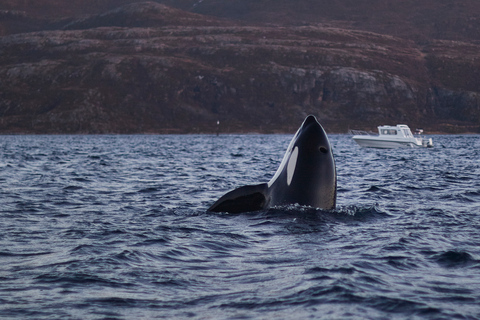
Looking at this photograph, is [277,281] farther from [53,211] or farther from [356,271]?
[53,211]

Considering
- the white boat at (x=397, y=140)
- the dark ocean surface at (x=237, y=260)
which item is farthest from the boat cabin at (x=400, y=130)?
the dark ocean surface at (x=237, y=260)

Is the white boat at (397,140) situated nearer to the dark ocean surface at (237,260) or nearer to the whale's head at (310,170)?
the dark ocean surface at (237,260)

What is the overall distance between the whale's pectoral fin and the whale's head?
4.06 feet

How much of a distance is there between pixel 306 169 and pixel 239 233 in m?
2.15

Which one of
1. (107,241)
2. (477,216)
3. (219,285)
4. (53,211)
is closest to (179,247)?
(107,241)

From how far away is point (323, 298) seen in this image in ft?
26.0

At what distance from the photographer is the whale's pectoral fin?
15.0 meters

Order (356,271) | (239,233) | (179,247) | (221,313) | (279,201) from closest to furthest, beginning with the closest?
(221,313), (356,271), (179,247), (239,233), (279,201)

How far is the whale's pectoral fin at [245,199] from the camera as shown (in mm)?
15047

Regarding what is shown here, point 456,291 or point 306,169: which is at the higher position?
point 306,169

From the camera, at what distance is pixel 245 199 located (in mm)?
15117

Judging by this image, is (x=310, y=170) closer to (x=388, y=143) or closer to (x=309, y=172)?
(x=309, y=172)

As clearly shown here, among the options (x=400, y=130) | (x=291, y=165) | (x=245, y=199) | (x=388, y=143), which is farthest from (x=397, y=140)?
(x=291, y=165)

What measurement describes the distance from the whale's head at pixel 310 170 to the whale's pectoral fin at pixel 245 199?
1237 mm
